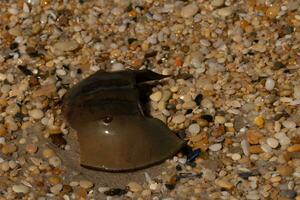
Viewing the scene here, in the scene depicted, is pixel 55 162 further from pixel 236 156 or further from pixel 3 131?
pixel 236 156

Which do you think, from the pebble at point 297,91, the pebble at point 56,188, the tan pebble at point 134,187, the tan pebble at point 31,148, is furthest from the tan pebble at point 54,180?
the pebble at point 297,91

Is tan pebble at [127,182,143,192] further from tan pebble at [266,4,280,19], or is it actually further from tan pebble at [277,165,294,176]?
tan pebble at [266,4,280,19]

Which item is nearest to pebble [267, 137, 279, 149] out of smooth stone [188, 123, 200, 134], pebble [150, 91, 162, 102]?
smooth stone [188, 123, 200, 134]

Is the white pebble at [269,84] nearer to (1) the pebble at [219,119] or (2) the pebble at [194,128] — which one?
(1) the pebble at [219,119]

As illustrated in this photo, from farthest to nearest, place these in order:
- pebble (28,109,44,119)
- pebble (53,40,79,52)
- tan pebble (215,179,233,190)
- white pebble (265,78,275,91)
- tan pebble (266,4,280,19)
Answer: tan pebble (266,4,280,19), pebble (53,40,79,52), white pebble (265,78,275,91), pebble (28,109,44,119), tan pebble (215,179,233,190)

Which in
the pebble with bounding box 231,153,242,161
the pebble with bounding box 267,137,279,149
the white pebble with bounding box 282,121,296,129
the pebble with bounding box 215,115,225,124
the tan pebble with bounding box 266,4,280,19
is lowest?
the pebble with bounding box 231,153,242,161

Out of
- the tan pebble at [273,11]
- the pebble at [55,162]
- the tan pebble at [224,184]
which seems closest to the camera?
the tan pebble at [224,184]

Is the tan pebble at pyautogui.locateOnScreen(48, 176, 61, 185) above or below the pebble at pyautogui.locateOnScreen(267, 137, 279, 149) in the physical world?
below

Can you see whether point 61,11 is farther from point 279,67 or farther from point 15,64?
point 279,67
